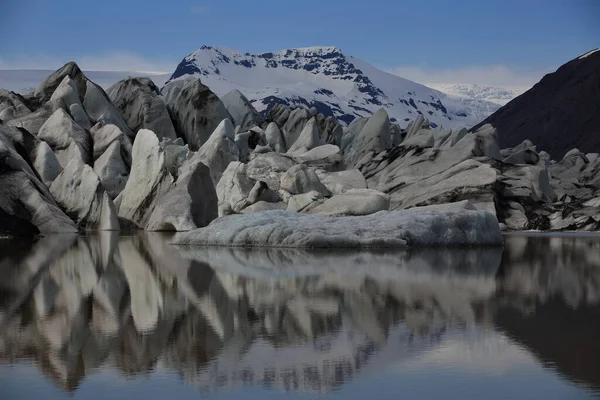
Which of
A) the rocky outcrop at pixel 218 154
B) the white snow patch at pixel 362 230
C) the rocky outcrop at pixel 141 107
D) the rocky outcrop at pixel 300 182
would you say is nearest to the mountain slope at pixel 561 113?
the rocky outcrop at pixel 141 107

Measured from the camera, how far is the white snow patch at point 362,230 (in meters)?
18.3

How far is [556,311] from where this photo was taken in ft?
29.2

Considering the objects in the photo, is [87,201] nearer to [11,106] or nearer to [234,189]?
[234,189]

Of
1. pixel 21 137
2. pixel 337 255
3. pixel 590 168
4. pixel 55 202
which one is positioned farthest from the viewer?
pixel 590 168

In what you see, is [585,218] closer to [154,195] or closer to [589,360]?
[154,195]

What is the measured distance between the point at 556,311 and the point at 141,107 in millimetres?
41233

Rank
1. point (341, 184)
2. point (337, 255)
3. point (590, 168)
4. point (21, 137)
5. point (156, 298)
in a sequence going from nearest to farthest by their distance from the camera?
1. point (156, 298)
2. point (337, 255)
3. point (21, 137)
4. point (341, 184)
5. point (590, 168)

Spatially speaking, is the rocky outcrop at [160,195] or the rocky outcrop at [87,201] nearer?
the rocky outcrop at [160,195]

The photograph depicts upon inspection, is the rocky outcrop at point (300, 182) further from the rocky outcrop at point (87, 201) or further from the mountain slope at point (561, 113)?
the mountain slope at point (561, 113)

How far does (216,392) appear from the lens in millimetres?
5426

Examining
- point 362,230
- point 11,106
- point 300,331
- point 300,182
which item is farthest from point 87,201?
point 300,331

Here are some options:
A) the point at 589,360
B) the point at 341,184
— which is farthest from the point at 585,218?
the point at 589,360

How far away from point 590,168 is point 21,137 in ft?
123

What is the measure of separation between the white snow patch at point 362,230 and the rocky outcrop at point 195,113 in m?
31.0
